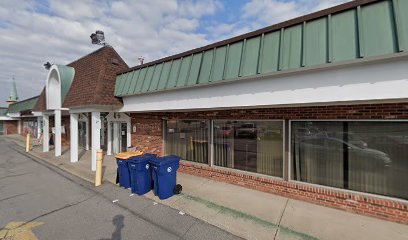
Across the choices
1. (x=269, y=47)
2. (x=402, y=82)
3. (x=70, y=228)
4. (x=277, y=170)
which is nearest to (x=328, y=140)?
(x=277, y=170)

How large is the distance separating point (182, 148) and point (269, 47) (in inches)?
214

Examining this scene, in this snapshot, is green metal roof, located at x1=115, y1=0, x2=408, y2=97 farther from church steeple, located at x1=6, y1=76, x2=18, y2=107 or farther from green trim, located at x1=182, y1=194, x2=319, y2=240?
church steeple, located at x1=6, y1=76, x2=18, y2=107

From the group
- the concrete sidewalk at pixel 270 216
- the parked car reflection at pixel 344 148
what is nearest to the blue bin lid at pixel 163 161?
the concrete sidewalk at pixel 270 216

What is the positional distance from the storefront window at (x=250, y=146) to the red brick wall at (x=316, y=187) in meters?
0.26

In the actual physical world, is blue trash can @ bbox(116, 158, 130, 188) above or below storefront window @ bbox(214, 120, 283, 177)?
below

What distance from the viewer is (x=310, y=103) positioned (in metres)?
4.52

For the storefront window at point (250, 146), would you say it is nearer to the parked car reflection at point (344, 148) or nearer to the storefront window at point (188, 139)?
the storefront window at point (188, 139)

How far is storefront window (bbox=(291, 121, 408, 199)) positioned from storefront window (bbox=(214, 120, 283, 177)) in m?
0.49

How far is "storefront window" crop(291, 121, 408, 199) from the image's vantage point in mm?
4680

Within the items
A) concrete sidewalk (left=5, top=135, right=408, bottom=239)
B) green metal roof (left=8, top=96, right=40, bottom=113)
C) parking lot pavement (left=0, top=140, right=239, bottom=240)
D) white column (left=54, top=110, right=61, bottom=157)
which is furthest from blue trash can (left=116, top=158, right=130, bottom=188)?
green metal roof (left=8, top=96, right=40, bottom=113)

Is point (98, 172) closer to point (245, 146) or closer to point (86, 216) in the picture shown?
point (86, 216)

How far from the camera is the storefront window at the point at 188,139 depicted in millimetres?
7988

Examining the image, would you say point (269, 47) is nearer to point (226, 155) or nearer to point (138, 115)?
point (226, 155)

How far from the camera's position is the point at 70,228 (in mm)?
4457
